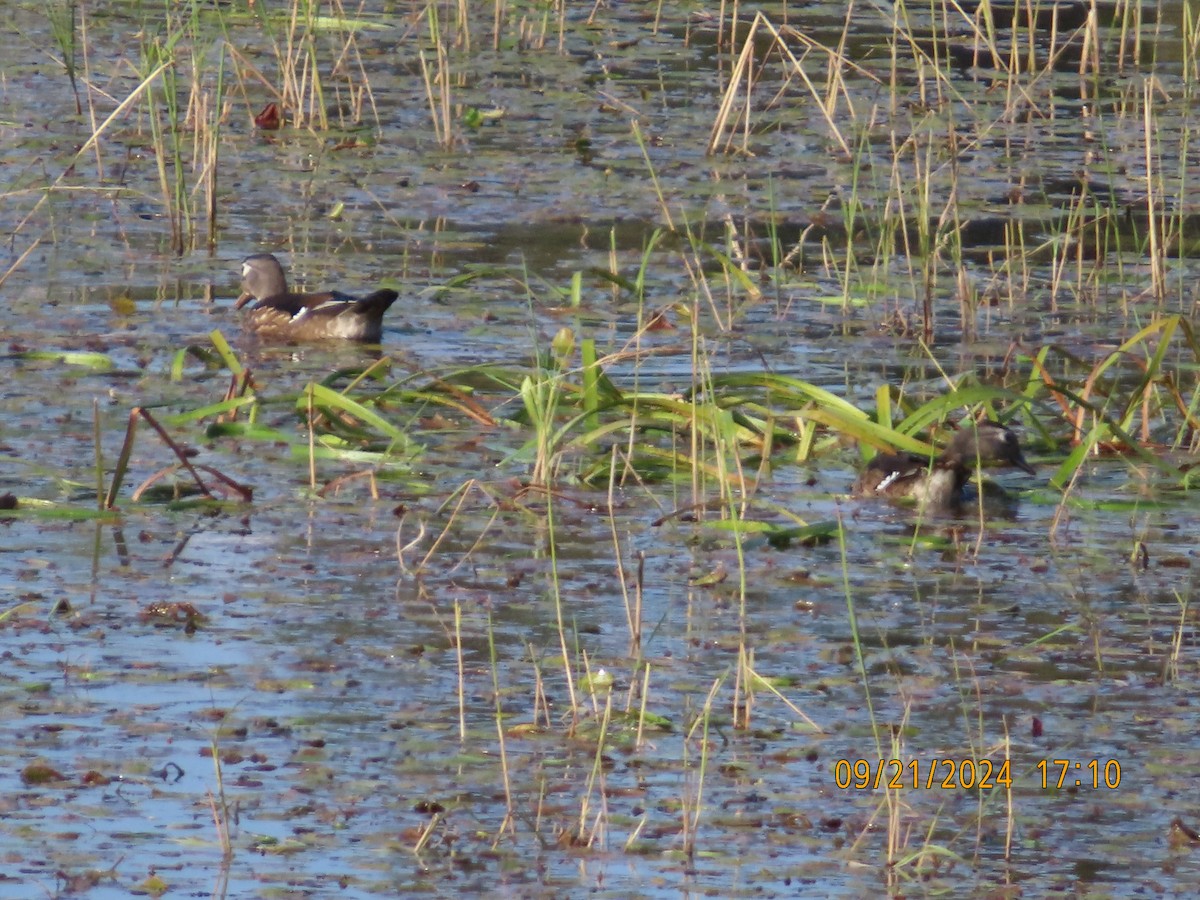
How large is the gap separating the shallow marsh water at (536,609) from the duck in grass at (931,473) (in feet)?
0.58

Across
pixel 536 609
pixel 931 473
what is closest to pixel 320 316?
pixel 931 473

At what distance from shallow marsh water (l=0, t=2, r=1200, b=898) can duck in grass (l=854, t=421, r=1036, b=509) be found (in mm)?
175

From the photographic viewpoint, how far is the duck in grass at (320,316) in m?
9.65

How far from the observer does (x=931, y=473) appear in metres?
7.51

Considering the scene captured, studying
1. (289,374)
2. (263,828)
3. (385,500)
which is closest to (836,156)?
(289,374)

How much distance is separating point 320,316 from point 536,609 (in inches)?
146

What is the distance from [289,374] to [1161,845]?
202 inches

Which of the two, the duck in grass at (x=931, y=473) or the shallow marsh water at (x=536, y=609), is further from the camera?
the duck in grass at (x=931, y=473)

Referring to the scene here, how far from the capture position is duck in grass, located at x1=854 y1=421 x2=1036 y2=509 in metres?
7.54

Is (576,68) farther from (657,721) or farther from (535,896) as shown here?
(535,896)

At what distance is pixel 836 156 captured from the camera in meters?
13.2
